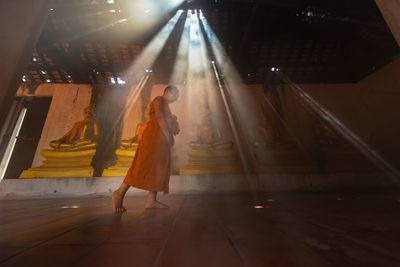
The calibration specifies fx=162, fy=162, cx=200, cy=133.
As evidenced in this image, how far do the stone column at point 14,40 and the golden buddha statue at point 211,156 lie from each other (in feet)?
9.49

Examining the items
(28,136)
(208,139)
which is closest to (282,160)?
(208,139)

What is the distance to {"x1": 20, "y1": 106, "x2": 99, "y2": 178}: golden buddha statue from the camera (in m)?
3.25

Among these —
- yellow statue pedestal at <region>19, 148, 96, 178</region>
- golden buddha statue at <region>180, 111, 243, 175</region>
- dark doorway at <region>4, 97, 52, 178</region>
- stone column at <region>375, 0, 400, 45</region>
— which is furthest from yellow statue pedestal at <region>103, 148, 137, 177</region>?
stone column at <region>375, 0, 400, 45</region>

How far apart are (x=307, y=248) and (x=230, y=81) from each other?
469 cm

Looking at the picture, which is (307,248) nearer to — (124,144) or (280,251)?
(280,251)

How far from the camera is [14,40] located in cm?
73

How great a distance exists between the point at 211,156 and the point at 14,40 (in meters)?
3.25

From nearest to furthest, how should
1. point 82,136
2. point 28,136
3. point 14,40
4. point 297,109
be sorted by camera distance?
point 14,40 < point 82,136 < point 28,136 < point 297,109

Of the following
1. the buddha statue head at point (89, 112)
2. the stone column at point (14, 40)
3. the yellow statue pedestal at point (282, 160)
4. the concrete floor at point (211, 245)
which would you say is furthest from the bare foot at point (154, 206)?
the buddha statue head at point (89, 112)

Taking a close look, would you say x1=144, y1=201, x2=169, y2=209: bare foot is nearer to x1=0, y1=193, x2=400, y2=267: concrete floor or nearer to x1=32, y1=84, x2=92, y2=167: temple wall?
x1=0, y1=193, x2=400, y2=267: concrete floor

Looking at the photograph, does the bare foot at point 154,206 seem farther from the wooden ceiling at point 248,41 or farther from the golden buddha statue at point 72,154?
the wooden ceiling at point 248,41

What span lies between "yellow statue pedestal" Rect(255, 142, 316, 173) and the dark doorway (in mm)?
5715

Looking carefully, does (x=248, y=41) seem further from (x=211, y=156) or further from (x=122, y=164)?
(x=122, y=164)

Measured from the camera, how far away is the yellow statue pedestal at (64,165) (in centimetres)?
321
